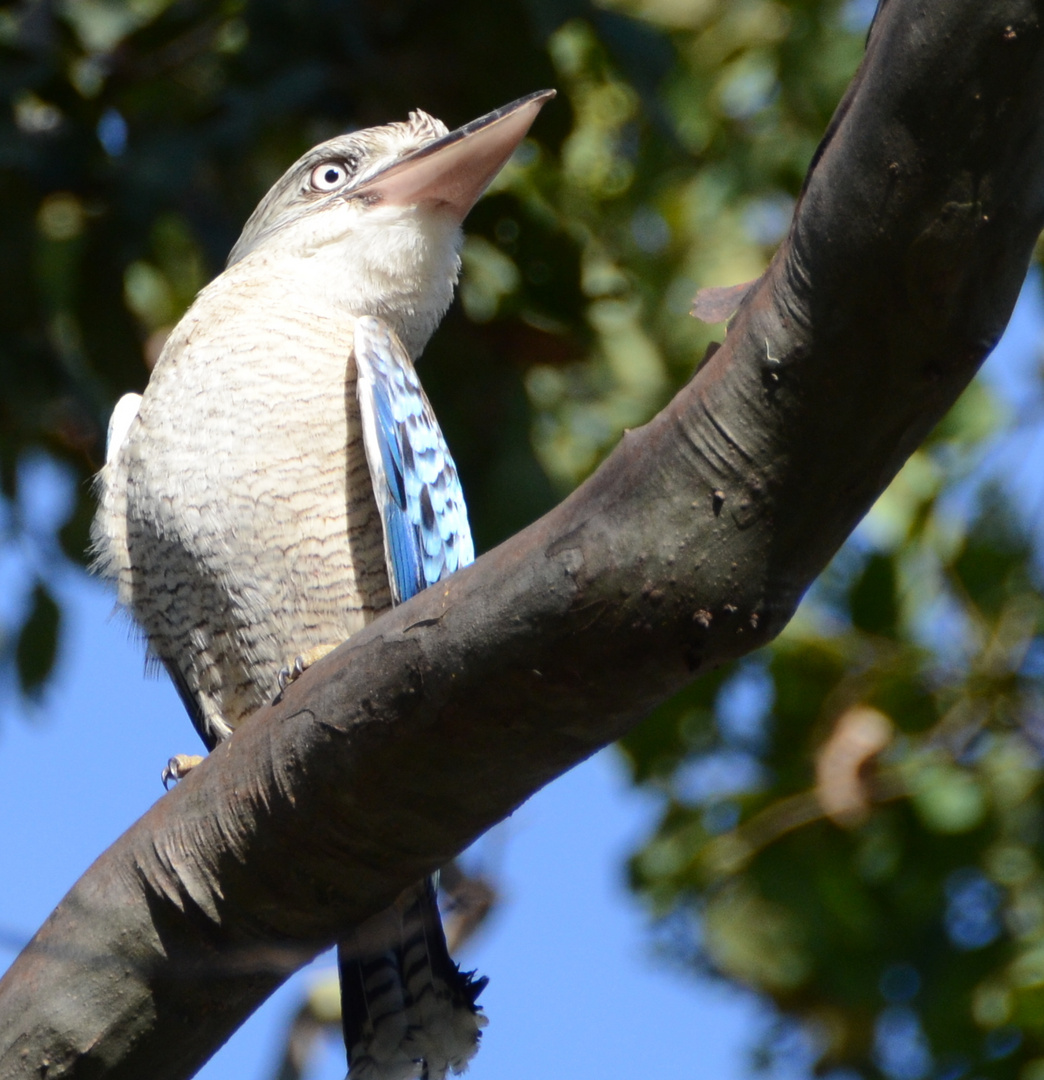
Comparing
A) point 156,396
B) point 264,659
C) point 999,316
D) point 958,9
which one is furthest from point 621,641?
point 156,396

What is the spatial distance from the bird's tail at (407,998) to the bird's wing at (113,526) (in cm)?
118

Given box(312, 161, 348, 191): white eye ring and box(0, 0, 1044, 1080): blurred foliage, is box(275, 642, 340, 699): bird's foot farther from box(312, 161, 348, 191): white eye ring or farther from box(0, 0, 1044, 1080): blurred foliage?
box(312, 161, 348, 191): white eye ring

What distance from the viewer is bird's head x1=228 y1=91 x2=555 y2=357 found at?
13.2 feet

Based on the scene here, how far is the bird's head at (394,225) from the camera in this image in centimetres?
402

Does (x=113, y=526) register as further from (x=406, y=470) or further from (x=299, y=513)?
(x=406, y=470)

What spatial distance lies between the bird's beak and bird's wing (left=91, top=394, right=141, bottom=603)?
3.38 feet

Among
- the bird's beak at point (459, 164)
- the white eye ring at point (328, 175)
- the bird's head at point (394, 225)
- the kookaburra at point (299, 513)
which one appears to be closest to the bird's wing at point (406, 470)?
the kookaburra at point (299, 513)

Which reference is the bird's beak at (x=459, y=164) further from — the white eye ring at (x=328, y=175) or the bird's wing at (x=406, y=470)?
the bird's wing at (x=406, y=470)

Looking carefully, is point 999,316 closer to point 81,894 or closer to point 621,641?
point 621,641

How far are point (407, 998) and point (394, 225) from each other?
87.5 inches

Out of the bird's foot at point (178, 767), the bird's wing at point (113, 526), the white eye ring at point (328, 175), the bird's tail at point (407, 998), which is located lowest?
the bird's tail at point (407, 998)

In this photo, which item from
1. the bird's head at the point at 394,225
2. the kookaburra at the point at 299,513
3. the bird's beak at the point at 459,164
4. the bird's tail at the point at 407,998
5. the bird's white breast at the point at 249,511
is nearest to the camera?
the bird's tail at the point at 407,998

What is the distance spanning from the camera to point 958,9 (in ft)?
4.83

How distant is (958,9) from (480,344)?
2962 millimetres
